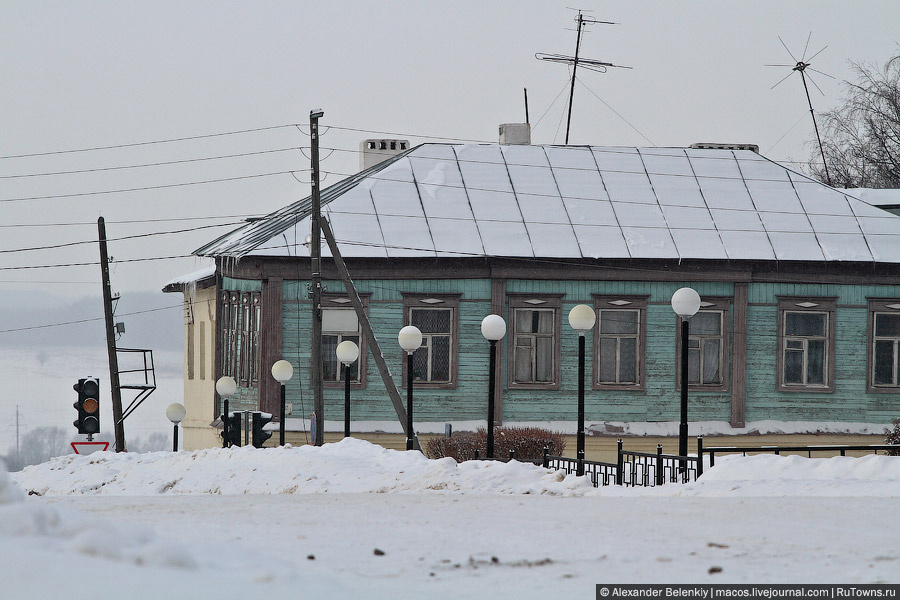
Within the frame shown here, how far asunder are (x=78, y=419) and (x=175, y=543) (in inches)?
572

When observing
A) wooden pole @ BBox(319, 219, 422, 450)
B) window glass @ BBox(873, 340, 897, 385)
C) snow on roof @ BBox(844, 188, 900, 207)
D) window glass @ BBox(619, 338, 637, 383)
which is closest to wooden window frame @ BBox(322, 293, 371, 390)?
wooden pole @ BBox(319, 219, 422, 450)

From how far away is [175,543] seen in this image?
600 centimetres

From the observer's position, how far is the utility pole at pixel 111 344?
28.3 metres

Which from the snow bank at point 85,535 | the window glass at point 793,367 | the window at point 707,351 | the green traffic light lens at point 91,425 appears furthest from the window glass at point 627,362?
the snow bank at point 85,535

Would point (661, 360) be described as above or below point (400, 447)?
above

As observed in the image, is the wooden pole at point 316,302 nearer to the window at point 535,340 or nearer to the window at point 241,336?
the window at point 241,336

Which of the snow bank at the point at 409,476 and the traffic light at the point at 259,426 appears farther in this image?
the traffic light at the point at 259,426

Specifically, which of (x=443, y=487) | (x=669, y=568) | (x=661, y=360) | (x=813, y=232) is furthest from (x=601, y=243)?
(x=669, y=568)

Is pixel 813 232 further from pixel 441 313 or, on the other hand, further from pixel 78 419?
pixel 78 419

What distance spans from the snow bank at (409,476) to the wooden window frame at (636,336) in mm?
9395

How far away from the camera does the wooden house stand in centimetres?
2328

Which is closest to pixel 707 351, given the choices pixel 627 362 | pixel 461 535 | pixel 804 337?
pixel 627 362

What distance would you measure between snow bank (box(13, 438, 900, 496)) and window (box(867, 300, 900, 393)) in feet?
39.0

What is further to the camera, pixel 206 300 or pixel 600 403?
pixel 206 300
